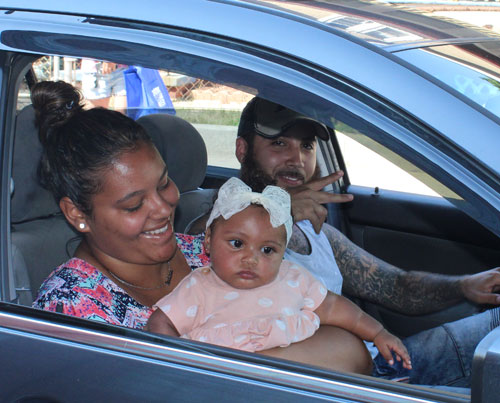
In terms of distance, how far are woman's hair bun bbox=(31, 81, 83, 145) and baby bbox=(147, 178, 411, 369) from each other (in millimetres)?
603

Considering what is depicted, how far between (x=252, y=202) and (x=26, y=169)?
827 mm

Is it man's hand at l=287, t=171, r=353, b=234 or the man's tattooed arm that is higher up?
man's hand at l=287, t=171, r=353, b=234

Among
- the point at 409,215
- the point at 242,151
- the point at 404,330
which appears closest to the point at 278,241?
the point at 242,151

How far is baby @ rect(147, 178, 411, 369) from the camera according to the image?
1856 mm

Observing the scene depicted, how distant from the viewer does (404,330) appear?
3.21 m

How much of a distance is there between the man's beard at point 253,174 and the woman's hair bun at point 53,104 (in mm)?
865

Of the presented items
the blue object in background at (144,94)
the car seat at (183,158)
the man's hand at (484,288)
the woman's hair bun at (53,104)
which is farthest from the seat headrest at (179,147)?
the man's hand at (484,288)

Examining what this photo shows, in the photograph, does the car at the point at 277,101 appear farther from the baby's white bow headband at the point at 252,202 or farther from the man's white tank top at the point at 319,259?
the man's white tank top at the point at 319,259

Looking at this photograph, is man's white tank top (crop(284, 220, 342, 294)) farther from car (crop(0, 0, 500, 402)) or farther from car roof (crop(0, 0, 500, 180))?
car roof (crop(0, 0, 500, 180))

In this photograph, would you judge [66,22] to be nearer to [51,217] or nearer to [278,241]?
[278,241]

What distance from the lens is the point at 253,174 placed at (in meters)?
2.91

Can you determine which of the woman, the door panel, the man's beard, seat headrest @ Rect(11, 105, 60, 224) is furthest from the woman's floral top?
the door panel

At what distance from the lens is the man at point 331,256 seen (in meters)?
2.35

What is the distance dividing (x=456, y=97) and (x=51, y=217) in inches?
66.0
